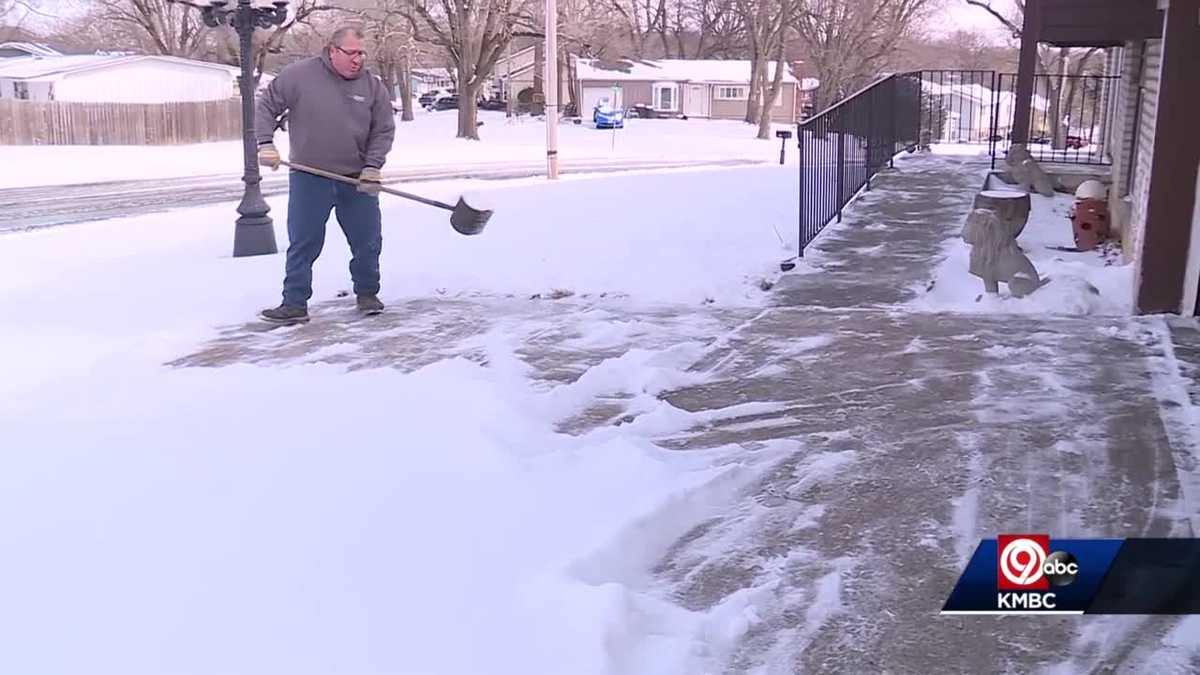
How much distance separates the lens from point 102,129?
127 ft

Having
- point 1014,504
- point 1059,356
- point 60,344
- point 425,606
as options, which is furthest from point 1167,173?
point 60,344

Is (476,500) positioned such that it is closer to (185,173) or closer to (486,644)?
(486,644)

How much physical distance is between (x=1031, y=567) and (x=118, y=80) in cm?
4771

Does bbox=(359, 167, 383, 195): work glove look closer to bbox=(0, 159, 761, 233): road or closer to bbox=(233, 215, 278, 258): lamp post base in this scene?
bbox=(233, 215, 278, 258): lamp post base

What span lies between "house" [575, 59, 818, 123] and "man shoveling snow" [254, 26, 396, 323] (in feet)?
204

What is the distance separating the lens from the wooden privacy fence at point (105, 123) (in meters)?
37.0

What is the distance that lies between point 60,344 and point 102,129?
35205 mm

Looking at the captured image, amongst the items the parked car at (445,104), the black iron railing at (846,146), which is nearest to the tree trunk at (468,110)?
the black iron railing at (846,146)

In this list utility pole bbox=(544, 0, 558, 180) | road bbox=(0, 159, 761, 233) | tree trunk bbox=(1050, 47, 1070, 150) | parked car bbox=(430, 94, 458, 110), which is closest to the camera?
road bbox=(0, 159, 761, 233)

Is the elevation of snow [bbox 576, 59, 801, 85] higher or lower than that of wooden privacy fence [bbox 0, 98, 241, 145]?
higher

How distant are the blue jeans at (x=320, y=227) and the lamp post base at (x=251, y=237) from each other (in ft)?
10.8

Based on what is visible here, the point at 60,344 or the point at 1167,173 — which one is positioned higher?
the point at 1167,173

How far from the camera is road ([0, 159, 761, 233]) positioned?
679 inches

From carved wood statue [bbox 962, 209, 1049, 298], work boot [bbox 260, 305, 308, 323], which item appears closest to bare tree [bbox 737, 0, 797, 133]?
carved wood statue [bbox 962, 209, 1049, 298]
